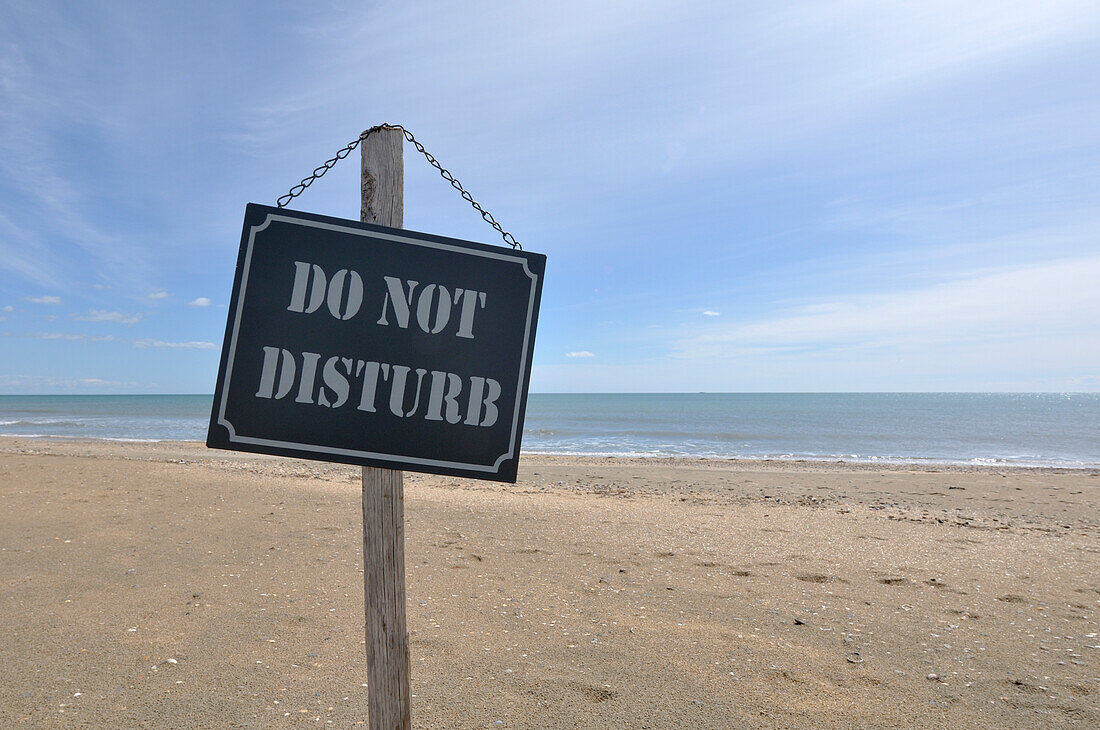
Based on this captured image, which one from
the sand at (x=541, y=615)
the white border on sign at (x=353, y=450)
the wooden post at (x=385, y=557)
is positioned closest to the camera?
the white border on sign at (x=353, y=450)

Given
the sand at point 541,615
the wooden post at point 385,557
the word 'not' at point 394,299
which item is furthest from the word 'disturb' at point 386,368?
the sand at point 541,615

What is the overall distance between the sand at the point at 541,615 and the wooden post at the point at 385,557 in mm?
1029

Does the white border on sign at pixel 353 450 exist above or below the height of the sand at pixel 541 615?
above

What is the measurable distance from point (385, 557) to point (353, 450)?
0.48 m

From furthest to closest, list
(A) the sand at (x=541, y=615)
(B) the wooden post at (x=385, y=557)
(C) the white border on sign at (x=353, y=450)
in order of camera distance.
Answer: (A) the sand at (x=541, y=615)
(B) the wooden post at (x=385, y=557)
(C) the white border on sign at (x=353, y=450)

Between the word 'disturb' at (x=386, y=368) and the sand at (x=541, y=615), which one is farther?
the sand at (x=541, y=615)

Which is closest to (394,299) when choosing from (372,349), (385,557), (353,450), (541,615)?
(372,349)

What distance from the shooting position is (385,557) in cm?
225

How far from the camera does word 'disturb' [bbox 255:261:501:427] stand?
205 centimetres

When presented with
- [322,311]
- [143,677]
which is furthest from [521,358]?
[143,677]

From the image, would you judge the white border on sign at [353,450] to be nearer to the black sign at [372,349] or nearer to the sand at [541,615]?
the black sign at [372,349]

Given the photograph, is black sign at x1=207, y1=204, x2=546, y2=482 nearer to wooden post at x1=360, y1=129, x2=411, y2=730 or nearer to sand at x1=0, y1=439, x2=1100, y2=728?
Result: wooden post at x1=360, y1=129, x2=411, y2=730

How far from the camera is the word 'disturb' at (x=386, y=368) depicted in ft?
6.73

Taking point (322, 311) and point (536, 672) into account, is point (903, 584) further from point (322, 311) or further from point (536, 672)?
point (322, 311)
